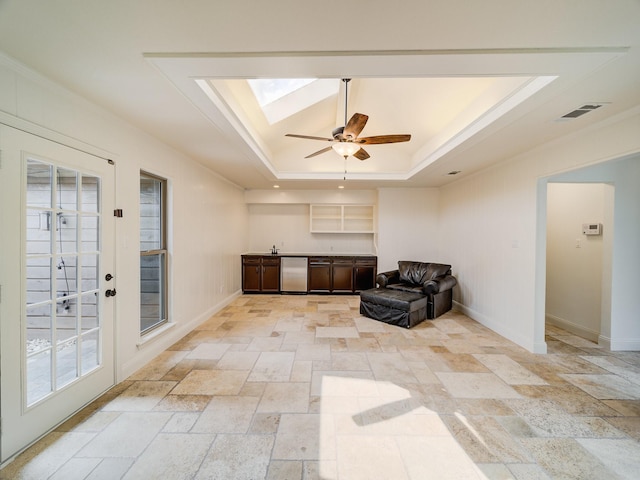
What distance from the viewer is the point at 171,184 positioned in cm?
331

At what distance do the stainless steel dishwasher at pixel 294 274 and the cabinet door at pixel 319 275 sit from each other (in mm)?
143

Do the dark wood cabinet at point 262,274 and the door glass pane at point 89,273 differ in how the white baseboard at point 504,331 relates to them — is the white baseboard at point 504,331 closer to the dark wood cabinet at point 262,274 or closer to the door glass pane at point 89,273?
the dark wood cabinet at point 262,274

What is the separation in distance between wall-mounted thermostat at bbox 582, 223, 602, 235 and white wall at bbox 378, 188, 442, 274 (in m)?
2.43

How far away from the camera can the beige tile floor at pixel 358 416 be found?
160 cm

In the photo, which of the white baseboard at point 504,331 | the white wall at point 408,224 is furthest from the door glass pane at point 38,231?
the white wall at point 408,224

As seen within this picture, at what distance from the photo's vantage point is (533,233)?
3242mm

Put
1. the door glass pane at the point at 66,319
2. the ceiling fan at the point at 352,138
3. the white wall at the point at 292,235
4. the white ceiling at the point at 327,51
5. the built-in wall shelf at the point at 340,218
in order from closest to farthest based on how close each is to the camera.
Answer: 1. the white ceiling at the point at 327,51
2. the door glass pane at the point at 66,319
3. the ceiling fan at the point at 352,138
4. the built-in wall shelf at the point at 340,218
5. the white wall at the point at 292,235

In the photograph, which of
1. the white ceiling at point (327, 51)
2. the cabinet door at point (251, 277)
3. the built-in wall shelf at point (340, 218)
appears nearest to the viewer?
the white ceiling at point (327, 51)

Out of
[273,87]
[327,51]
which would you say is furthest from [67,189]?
[273,87]

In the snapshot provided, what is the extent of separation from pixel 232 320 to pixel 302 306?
1399mm

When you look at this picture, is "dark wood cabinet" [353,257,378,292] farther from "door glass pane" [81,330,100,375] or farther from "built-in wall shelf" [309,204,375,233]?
"door glass pane" [81,330,100,375]

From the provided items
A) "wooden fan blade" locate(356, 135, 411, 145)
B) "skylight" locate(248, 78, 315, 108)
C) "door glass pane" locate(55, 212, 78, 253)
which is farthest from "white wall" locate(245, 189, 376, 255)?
"door glass pane" locate(55, 212, 78, 253)

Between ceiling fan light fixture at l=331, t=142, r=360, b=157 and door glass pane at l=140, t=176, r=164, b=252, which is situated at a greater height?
ceiling fan light fixture at l=331, t=142, r=360, b=157

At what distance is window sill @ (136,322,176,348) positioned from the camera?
281 centimetres
